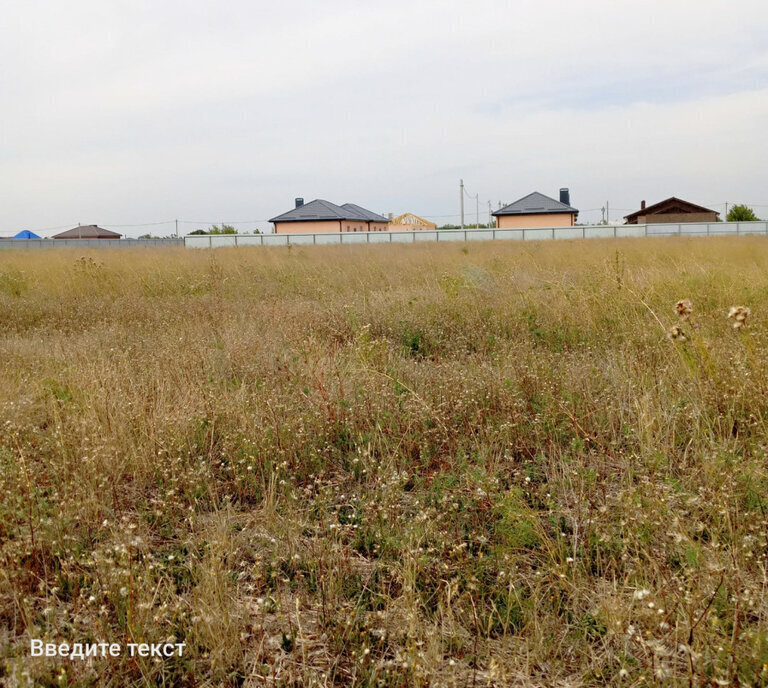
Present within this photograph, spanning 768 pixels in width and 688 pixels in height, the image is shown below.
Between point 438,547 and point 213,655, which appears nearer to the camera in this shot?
point 213,655

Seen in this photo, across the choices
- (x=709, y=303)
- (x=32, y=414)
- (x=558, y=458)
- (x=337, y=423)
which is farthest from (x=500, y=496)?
(x=709, y=303)

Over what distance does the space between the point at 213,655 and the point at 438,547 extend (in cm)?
101

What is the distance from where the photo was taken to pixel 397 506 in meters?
2.84

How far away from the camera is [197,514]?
304 centimetres

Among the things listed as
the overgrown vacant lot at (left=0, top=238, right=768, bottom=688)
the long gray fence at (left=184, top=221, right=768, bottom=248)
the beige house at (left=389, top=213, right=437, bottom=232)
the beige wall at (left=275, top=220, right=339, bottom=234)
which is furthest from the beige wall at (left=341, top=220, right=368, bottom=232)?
the overgrown vacant lot at (left=0, top=238, right=768, bottom=688)

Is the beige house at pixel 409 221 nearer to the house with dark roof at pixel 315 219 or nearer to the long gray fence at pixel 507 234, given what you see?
the house with dark roof at pixel 315 219

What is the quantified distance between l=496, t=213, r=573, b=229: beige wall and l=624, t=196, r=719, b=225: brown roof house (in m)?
7.51

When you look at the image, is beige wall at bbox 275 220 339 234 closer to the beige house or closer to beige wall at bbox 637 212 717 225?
the beige house

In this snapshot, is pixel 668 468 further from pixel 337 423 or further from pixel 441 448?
pixel 337 423

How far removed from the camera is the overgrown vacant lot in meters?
2.00

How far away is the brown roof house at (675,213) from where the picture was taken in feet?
168

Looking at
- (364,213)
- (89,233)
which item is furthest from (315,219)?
(89,233)

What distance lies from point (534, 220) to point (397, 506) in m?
50.1

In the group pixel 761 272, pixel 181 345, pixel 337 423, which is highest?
pixel 761 272
